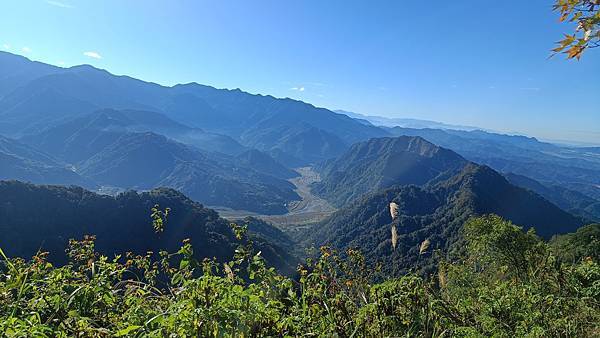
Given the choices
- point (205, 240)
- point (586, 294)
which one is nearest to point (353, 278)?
point (586, 294)

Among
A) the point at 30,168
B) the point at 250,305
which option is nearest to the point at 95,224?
the point at 250,305

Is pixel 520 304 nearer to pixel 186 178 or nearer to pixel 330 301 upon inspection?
pixel 330 301

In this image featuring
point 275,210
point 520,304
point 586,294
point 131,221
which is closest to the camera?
point 520,304

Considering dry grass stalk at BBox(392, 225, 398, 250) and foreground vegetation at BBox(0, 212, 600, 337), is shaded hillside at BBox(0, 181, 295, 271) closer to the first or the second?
dry grass stalk at BBox(392, 225, 398, 250)

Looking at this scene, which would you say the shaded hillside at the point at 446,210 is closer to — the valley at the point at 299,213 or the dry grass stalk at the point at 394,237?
the valley at the point at 299,213

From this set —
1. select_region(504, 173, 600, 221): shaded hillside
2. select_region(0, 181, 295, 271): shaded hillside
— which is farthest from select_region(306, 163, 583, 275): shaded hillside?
select_region(504, 173, 600, 221): shaded hillside

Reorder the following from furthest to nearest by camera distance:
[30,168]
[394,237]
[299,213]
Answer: [299,213] < [30,168] < [394,237]

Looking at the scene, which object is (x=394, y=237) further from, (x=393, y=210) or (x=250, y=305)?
(x=250, y=305)
